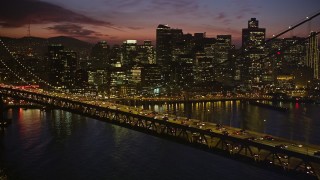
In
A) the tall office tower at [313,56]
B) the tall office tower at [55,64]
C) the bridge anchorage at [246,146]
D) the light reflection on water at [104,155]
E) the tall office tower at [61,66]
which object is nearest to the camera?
the bridge anchorage at [246,146]

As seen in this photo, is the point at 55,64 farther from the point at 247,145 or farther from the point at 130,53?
the point at 247,145

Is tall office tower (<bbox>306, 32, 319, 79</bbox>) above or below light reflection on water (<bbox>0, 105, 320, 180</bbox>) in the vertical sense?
above

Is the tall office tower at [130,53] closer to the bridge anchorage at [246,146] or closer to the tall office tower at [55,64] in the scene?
the tall office tower at [55,64]

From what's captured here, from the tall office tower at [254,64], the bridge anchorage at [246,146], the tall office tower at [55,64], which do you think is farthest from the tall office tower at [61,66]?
the bridge anchorage at [246,146]

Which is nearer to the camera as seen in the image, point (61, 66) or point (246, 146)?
point (246, 146)

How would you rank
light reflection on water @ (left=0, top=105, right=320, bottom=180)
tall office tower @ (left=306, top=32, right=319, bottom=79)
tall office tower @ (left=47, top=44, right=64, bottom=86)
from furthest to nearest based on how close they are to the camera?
tall office tower @ (left=306, top=32, right=319, bottom=79), tall office tower @ (left=47, top=44, right=64, bottom=86), light reflection on water @ (left=0, top=105, right=320, bottom=180)

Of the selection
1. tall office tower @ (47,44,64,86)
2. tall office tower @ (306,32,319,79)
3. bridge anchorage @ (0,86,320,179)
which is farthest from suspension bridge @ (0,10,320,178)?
tall office tower @ (306,32,319,79)

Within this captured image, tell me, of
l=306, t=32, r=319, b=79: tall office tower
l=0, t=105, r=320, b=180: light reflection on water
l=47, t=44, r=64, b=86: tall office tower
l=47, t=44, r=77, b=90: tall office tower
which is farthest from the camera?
Result: l=306, t=32, r=319, b=79: tall office tower

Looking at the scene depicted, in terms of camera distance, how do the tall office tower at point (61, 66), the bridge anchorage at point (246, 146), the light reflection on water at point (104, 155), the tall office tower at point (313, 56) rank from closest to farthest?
the bridge anchorage at point (246, 146) < the light reflection on water at point (104, 155) < the tall office tower at point (61, 66) < the tall office tower at point (313, 56)

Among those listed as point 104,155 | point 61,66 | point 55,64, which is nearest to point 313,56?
point 61,66

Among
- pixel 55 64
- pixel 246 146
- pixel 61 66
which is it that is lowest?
pixel 246 146

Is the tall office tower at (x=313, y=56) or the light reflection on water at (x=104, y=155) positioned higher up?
the tall office tower at (x=313, y=56)

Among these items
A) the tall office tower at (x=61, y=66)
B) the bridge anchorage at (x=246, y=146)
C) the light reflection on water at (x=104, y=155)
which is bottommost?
the light reflection on water at (x=104, y=155)

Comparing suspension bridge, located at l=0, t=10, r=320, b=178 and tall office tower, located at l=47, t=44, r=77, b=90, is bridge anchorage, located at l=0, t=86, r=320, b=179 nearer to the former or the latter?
suspension bridge, located at l=0, t=10, r=320, b=178
